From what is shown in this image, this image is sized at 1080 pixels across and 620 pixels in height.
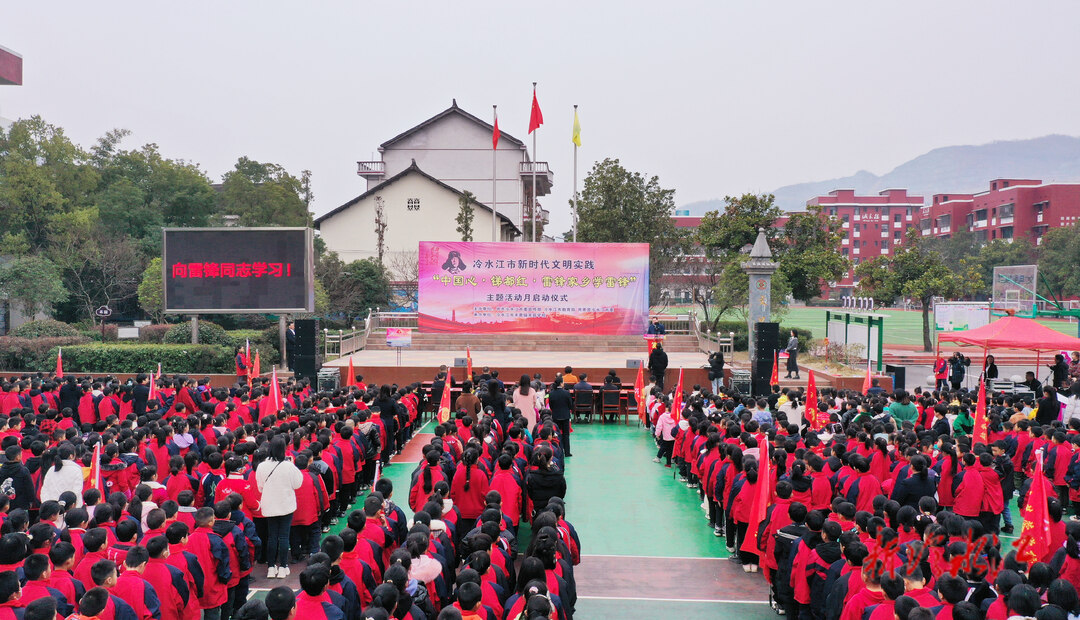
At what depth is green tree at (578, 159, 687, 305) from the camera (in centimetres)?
3538

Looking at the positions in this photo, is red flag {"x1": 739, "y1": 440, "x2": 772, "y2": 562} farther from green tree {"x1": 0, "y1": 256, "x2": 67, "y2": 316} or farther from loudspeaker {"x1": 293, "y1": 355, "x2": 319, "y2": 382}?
green tree {"x1": 0, "y1": 256, "x2": 67, "y2": 316}

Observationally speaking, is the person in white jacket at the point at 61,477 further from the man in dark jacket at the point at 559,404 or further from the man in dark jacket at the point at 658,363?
the man in dark jacket at the point at 658,363

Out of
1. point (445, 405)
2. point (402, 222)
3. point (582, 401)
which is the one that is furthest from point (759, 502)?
point (402, 222)

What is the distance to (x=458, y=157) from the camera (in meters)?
49.3

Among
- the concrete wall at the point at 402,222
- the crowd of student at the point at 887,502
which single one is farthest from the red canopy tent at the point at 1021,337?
the concrete wall at the point at 402,222

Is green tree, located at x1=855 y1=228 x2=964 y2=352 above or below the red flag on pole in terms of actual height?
above

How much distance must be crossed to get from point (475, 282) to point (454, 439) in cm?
1839

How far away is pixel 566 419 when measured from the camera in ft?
43.2

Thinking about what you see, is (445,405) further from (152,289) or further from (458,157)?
(458,157)

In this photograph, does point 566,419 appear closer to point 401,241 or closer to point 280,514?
point 280,514

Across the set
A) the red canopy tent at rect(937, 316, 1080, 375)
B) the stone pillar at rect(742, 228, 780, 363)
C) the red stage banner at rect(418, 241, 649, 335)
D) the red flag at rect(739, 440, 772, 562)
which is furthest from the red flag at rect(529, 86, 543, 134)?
the red flag at rect(739, 440, 772, 562)

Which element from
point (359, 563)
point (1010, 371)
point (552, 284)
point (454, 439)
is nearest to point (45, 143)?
point (552, 284)

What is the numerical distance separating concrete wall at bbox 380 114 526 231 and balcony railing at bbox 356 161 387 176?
32cm

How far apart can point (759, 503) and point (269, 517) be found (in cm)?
473
